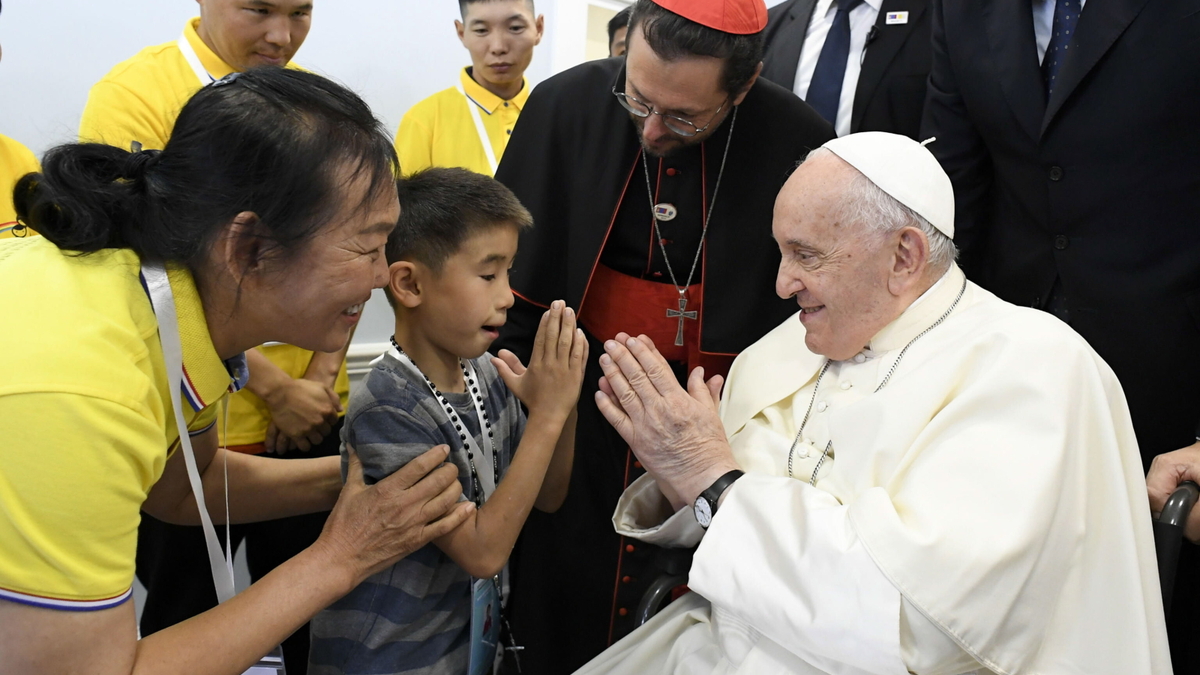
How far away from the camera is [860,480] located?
2004 mm

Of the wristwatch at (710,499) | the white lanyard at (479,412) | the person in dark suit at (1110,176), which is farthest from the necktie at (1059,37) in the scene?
the white lanyard at (479,412)

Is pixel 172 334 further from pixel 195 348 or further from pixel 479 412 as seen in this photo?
pixel 479 412

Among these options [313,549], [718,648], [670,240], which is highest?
[670,240]

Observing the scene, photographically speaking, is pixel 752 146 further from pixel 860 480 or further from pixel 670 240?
pixel 860 480

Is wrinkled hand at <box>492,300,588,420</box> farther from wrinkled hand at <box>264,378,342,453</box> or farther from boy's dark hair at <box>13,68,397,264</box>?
wrinkled hand at <box>264,378,342,453</box>

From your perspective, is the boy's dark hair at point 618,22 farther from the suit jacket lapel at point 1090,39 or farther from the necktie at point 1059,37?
the suit jacket lapel at point 1090,39

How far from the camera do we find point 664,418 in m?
2.04

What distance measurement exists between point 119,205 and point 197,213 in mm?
149

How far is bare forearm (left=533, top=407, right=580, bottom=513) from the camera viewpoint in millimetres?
2326

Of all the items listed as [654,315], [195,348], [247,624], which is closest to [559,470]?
[654,315]

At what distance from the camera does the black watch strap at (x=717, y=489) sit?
77.0 inches

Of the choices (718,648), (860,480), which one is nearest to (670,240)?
(860,480)

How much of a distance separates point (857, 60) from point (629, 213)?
1366 millimetres

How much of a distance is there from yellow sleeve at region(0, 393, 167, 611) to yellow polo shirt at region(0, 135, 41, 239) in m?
1.33
